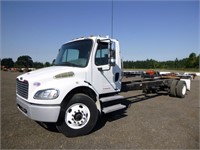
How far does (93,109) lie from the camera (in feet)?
13.1

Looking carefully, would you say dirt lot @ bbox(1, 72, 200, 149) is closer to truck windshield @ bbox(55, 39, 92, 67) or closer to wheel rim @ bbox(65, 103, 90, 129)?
wheel rim @ bbox(65, 103, 90, 129)

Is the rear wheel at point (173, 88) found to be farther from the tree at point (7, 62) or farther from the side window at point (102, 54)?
the tree at point (7, 62)

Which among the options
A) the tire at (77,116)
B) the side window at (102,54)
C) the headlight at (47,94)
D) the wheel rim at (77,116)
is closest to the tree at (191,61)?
the side window at (102,54)

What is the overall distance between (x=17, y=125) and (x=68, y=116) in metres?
1.85

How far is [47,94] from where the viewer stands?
340 cm

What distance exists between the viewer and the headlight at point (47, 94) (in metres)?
3.39

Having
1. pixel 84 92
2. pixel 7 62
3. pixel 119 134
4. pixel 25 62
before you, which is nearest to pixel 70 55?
pixel 84 92

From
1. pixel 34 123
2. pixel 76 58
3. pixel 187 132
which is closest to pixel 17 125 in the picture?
pixel 34 123

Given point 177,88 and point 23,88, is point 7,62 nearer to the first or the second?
point 177,88

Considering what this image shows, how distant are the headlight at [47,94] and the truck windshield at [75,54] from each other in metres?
1.14

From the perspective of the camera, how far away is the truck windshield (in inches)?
170

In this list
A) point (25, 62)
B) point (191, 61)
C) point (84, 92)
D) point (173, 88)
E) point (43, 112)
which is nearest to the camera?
point (43, 112)

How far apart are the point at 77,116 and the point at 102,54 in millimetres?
1915

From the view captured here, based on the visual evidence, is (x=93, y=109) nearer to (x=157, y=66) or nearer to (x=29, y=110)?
(x=29, y=110)
